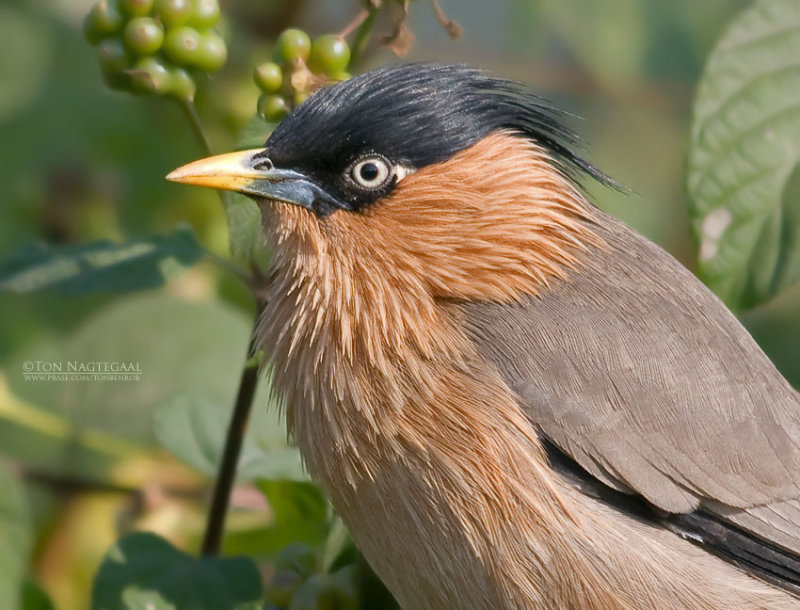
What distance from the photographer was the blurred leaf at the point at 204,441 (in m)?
3.24

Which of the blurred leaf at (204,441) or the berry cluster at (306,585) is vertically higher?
the blurred leaf at (204,441)

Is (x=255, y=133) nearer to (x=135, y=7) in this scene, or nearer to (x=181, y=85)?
(x=181, y=85)

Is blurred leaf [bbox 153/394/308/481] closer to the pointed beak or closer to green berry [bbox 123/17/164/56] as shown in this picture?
the pointed beak

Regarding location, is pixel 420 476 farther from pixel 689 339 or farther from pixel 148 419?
pixel 148 419

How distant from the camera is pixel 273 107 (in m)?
3.00

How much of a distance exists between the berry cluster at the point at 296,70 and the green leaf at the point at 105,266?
41cm

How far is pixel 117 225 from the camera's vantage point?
4516mm

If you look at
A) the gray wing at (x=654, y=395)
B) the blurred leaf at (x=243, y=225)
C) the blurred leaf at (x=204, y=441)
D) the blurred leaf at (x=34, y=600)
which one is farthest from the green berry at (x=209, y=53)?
the blurred leaf at (x=34, y=600)

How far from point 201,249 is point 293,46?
57 cm

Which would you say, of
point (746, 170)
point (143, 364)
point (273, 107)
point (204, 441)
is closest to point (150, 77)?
point (273, 107)

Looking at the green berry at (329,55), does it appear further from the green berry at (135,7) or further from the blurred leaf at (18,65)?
the blurred leaf at (18,65)

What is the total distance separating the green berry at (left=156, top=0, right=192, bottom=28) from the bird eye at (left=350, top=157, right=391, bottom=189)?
0.53 m

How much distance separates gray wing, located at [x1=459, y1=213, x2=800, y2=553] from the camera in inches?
117

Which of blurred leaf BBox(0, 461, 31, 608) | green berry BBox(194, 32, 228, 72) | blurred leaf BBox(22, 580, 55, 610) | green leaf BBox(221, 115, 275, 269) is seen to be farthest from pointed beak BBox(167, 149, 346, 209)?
blurred leaf BBox(22, 580, 55, 610)
